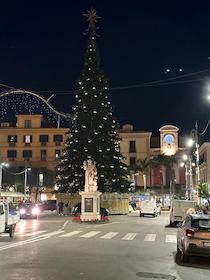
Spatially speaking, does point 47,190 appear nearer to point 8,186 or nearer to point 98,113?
point 8,186

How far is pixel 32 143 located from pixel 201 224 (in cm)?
8726

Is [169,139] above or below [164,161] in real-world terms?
above

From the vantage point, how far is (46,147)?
99750 mm

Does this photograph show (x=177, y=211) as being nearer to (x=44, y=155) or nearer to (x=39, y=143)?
(x=44, y=155)

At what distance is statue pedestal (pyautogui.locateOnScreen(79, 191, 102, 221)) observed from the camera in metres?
38.2

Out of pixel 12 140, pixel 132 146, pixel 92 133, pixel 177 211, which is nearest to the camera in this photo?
pixel 177 211

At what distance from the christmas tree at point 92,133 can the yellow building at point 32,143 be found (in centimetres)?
4244

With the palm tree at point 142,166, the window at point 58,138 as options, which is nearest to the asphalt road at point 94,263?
the palm tree at point 142,166

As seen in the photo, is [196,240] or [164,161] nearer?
[196,240]

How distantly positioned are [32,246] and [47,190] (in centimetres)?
7700

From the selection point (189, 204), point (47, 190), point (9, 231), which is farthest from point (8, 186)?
point (9, 231)

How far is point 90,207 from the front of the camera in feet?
127

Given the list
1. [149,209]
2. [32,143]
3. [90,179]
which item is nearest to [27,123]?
[32,143]

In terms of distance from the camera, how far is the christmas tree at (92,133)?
55.7 metres
